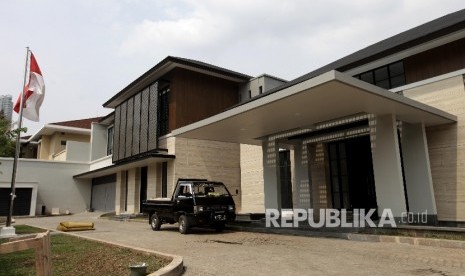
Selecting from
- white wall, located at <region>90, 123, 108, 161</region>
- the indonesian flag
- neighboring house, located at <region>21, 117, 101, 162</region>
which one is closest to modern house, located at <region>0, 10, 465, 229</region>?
the indonesian flag

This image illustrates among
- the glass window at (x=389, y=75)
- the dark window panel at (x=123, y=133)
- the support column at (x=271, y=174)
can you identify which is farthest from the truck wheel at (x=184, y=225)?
the dark window panel at (x=123, y=133)

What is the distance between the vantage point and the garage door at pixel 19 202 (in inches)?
1265

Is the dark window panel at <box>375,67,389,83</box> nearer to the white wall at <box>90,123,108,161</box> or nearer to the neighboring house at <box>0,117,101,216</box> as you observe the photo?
the white wall at <box>90,123,108,161</box>

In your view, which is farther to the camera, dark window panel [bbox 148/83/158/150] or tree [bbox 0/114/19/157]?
dark window panel [bbox 148/83/158/150]

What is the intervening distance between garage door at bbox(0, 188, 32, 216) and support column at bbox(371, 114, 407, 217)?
31340 mm

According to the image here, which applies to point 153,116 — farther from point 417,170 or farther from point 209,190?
point 417,170

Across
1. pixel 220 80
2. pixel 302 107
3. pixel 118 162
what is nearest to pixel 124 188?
pixel 118 162

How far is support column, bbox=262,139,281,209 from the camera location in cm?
1655

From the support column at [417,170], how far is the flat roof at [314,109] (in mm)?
626

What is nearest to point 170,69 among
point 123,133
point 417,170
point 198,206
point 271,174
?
point 123,133

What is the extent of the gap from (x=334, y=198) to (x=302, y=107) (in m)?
7.06

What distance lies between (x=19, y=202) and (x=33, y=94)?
22.5 metres

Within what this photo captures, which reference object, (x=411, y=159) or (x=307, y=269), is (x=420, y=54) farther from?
(x=307, y=269)

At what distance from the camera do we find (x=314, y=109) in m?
12.3
